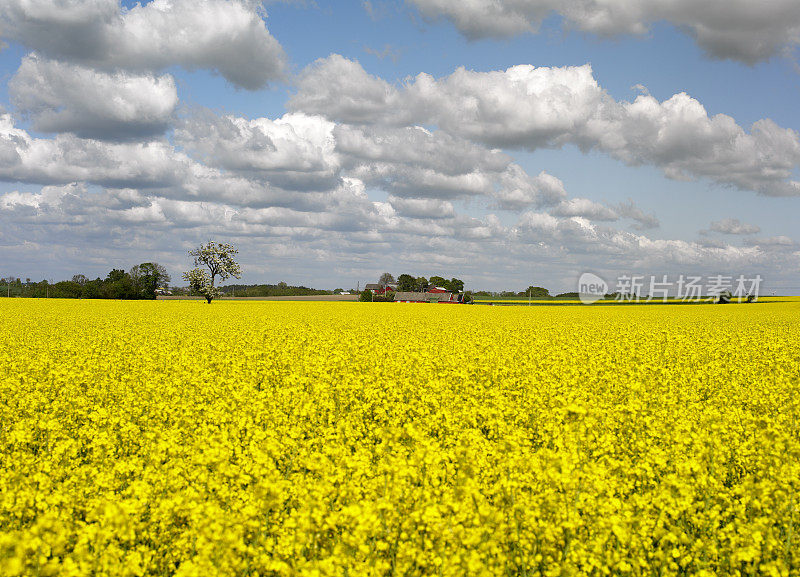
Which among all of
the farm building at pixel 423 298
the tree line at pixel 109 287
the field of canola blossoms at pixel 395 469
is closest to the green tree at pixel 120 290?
the tree line at pixel 109 287

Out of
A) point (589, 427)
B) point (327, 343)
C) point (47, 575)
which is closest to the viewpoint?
point (47, 575)

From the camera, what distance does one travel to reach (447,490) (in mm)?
5617

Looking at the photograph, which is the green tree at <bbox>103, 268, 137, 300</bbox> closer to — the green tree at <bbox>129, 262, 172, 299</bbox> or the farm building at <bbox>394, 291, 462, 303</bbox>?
the green tree at <bbox>129, 262, 172, 299</bbox>

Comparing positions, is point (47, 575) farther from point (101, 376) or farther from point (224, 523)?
point (101, 376)

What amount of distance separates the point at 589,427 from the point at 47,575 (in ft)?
22.3

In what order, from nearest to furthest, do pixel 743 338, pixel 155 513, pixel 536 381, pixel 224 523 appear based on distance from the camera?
pixel 224 523 < pixel 155 513 < pixel 536 381 < pixel 743 338

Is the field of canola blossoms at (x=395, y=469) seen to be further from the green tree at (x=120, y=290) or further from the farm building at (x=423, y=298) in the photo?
the farm building at (x=423, y=298)

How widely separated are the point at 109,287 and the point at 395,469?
94084 millimetres

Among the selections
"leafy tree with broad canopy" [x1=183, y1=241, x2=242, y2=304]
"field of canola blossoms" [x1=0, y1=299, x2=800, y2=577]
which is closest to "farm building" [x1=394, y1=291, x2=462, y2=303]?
"leafy tree with broad canopy" [x1=183, y1=241, x2=242, y2=304]

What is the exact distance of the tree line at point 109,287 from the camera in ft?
281

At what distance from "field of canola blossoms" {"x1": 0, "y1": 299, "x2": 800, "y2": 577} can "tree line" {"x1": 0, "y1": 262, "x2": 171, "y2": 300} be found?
260 feet

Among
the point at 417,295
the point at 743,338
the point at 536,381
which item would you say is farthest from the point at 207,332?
the point at 417,295

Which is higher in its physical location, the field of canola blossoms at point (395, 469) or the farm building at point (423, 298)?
the farm building at point (423, 298)

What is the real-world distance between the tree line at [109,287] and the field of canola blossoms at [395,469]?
79207 millimetres
